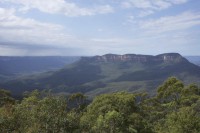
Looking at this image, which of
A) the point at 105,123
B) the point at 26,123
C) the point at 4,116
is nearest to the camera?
the point at 4,116

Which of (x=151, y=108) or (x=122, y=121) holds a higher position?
(x=122, y=121)

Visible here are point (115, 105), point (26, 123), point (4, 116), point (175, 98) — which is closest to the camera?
point (4, 116)

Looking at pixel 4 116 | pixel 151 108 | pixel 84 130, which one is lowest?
pixel 151 108

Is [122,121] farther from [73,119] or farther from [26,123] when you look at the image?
[26,123]

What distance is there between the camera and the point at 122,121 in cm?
5900

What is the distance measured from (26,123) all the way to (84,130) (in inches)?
383

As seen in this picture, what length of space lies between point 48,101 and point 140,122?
24.6 meters

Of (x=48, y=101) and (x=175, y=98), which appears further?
(x=175, y=98)

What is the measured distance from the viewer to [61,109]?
1892 inches

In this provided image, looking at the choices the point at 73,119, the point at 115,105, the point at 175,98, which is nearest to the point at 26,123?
the point at 73,119

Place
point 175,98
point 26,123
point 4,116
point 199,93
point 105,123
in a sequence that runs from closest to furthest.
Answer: point 4,116, point 26,123, point 105,123, point 175,98, point 199,93

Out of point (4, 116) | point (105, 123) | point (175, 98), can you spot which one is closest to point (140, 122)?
point (105, 123)

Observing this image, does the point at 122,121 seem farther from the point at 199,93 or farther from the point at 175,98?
the point at 199,93

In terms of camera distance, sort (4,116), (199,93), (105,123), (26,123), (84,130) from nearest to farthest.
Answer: (4,116)
(26,123)
(84,130)
(105,123)
(199,93)
